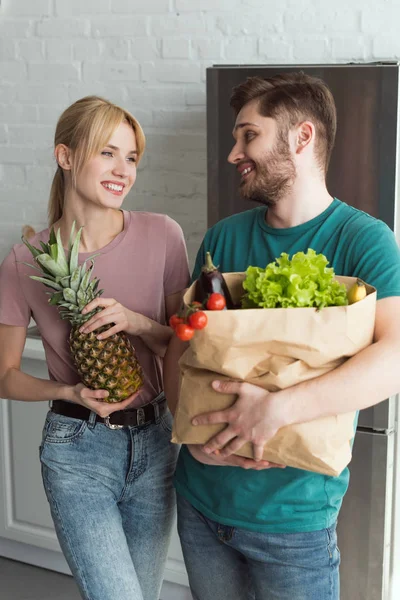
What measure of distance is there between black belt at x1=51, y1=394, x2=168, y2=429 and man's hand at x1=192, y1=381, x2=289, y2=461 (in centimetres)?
39

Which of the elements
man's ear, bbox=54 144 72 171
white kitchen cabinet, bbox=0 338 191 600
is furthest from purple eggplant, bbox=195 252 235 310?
white kitchen cabinet, bbox=0 338 191 600

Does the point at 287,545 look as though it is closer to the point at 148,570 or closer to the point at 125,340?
the point at 148,570

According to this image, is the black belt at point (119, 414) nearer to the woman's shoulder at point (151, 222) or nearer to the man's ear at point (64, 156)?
the woman's shoulder at point (151, 222)

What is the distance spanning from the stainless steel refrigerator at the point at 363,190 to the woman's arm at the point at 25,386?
1.06 metres

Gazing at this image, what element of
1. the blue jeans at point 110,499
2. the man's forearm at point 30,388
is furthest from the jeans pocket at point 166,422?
the man's forearm at point 30,388

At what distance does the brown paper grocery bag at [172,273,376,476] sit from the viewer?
1408 millimetres

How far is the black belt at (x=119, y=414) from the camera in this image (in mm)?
1876

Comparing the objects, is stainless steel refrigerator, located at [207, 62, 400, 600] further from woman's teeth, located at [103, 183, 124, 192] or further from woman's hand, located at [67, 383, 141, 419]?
woman's hand, located at [67, 383, 141, 419]

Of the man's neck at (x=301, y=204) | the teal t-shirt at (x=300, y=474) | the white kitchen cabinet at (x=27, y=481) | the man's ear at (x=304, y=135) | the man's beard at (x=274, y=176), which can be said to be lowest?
the white kitchen cabinet at (x=27, y=481)

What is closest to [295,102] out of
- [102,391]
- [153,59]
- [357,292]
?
[357,292]

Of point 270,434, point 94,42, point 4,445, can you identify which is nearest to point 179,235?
point 270,434

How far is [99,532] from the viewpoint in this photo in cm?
181

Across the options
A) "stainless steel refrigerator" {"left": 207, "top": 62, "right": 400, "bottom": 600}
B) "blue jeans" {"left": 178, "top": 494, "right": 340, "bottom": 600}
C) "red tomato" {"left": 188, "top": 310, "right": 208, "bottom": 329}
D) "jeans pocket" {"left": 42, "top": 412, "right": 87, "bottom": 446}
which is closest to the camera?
"red tomato" {"left": 188, "top": 310, "right": 208, "bottom": 329}

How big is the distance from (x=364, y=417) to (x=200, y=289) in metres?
1.38
